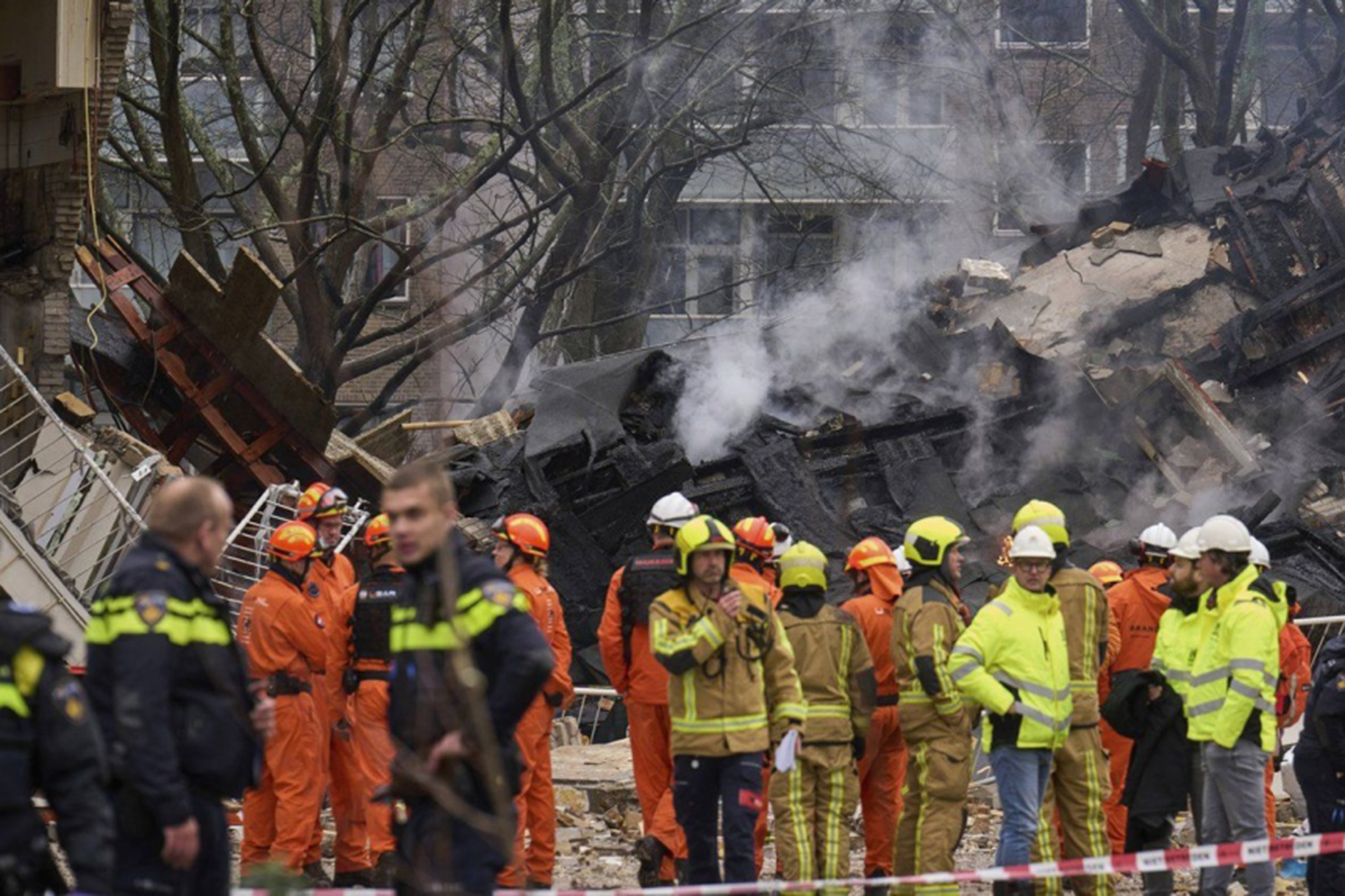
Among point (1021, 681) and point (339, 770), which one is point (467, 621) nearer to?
point (1021, 681)

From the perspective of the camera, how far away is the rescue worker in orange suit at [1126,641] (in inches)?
404

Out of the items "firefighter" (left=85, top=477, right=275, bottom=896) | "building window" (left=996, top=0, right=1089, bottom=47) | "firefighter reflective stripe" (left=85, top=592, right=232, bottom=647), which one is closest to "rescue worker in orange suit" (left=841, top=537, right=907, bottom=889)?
"firefighter" (left=85, top=477, right=275, bottom=896)

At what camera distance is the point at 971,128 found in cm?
2761

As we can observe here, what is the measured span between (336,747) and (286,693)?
1.93 feet

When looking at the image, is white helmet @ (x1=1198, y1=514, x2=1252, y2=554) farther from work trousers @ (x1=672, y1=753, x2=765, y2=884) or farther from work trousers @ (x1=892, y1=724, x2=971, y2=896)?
work trousers @ (x1=672, y1=753, x2=765, y2=884)

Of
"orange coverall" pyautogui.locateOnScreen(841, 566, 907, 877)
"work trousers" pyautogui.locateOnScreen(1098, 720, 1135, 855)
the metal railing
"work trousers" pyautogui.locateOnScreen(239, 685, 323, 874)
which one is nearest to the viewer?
"orange coverall" pyautogui.locateOnScreen(841, 566, 907, 877)

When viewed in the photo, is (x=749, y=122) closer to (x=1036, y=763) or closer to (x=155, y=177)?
(x=155, y=177)

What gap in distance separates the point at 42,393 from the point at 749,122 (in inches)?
324

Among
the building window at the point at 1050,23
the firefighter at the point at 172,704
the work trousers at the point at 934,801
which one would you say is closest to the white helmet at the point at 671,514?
the work trousers at the point at 934,801

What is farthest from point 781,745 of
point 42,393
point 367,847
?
point 42,393

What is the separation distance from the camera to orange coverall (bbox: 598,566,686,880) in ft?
32.1

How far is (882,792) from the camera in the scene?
9594 millimetres

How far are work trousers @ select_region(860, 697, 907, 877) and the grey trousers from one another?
1506 millimetres

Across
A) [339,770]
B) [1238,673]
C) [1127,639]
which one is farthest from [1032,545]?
[339,770]
